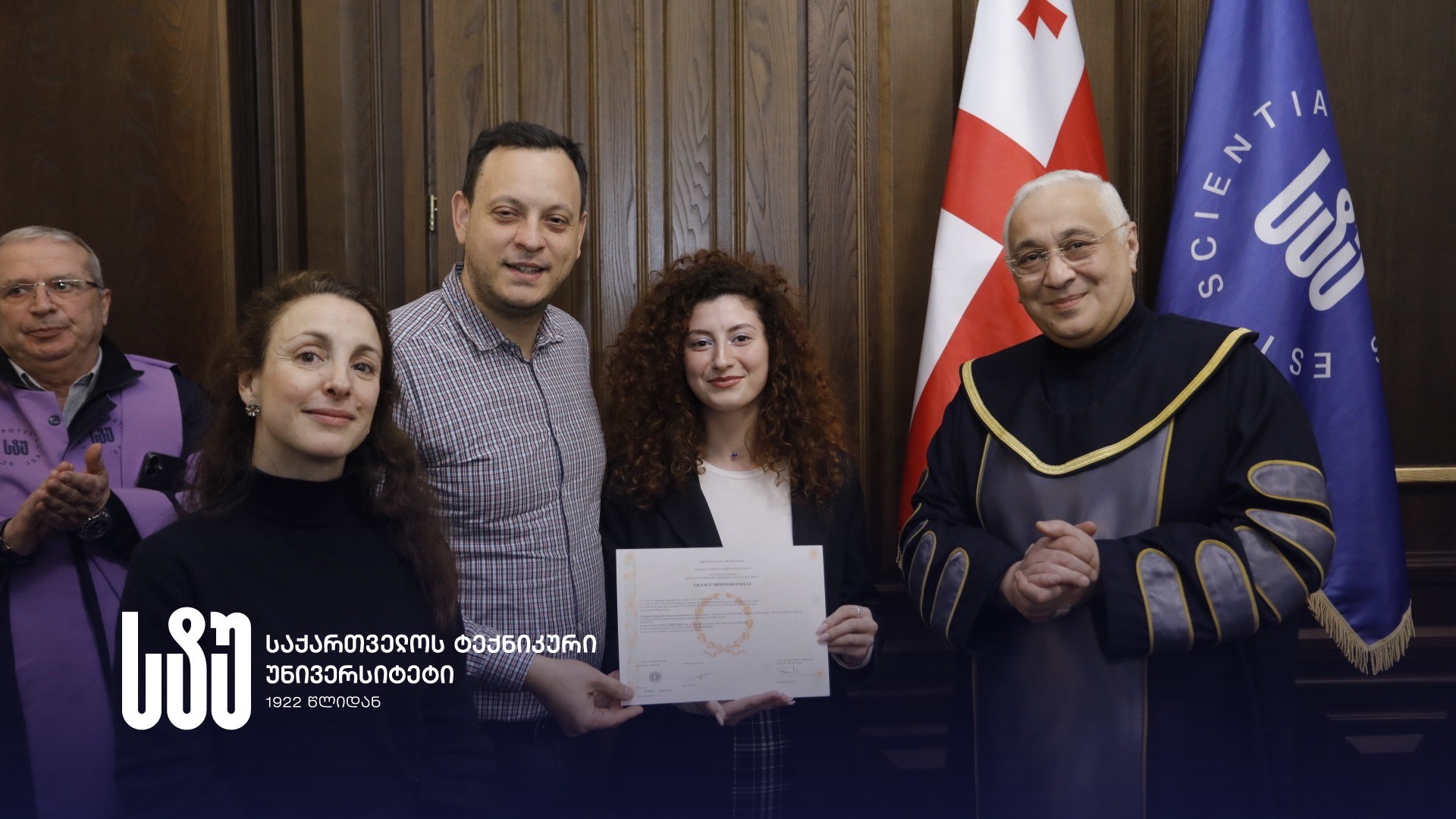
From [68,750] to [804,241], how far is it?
7.09 ft

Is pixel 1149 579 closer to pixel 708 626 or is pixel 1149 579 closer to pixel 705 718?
pixel 708 626

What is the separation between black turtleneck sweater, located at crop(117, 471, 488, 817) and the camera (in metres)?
1.39

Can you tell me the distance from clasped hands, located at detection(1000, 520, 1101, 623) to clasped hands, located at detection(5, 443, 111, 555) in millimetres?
1708

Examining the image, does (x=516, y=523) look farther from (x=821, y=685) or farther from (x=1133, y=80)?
(x=1133, y=80)

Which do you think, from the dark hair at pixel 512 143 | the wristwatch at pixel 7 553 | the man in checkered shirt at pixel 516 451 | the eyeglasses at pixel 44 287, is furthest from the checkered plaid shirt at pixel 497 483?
the wristwatch at pixel 7 553

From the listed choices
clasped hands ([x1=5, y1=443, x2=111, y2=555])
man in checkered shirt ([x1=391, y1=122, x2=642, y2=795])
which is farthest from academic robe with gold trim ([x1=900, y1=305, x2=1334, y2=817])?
clasped hands ([x1=5, y1=443, x2=111, y2=555])

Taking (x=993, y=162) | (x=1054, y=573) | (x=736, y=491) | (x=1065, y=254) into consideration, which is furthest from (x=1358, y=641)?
(x=736, y=491)

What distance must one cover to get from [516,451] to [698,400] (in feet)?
1.48

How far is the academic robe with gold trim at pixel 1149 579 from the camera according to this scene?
5.72 ft

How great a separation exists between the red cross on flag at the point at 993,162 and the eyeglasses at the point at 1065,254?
565mm

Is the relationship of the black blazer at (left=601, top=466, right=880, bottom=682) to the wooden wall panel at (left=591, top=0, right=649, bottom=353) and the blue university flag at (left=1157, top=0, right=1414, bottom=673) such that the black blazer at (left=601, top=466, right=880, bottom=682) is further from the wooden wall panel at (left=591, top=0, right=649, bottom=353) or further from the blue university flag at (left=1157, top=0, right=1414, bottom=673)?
the blue university flag at (left=1157, top=0, right=1414, bottom=673)

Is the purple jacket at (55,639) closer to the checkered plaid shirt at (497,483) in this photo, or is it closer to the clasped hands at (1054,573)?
the checkered plaid shirt at (497,483)

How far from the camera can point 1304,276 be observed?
2418 mm

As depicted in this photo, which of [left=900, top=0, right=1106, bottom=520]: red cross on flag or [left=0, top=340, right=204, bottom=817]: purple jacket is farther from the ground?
[left=900, top=0, right=1106, bottom=520]: red cross on flag
